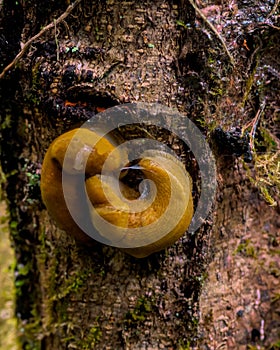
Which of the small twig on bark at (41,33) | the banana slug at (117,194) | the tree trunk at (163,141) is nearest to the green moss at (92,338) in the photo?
the tree trunk at (163,141)

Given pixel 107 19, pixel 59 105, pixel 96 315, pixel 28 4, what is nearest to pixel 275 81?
pixel 107 19

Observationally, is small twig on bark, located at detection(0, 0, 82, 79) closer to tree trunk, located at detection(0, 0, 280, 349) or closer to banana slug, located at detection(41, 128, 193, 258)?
tree trunk, located at detection(0, 0, 280, 349)

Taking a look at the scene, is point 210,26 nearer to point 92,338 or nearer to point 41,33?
point 41,33

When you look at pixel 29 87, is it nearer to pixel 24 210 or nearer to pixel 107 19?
pixel 107 19

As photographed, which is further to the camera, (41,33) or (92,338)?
(92,338)

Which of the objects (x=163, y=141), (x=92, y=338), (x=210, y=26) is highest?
(x=210, y=26)

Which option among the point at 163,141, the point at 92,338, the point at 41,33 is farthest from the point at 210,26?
the point at 92,338
